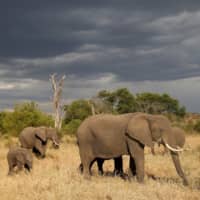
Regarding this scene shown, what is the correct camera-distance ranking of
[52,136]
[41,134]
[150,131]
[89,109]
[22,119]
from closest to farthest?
[150,131]
[41,134]
[52,136]
[22,119]
[89,109]

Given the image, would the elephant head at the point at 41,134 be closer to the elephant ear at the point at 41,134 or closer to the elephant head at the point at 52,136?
the elephant ear at the point at 41,134

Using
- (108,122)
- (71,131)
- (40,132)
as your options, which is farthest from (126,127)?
(71,131)

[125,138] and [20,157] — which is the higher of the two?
[125,138]

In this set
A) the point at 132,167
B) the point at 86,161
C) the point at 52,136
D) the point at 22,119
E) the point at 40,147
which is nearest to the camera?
the point at 132,167

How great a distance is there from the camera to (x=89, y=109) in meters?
45.1

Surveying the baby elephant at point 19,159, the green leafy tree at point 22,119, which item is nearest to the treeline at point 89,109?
the green leafy tree at point 22,119

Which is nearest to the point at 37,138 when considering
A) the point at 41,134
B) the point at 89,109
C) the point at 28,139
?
the point at 41,134

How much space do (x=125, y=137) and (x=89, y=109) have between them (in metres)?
33.3

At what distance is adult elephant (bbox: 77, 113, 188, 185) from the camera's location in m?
11.5

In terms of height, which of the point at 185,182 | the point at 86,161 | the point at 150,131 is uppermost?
the point at 150,131

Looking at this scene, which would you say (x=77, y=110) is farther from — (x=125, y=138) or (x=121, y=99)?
(x=125, y=138)

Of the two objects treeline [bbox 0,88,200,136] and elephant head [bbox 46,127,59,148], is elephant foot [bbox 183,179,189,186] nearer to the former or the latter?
elephant head [bbox 46,127,59,148]

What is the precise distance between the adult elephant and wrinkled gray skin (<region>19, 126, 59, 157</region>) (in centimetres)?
847

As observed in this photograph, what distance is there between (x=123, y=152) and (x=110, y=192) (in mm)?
2896
